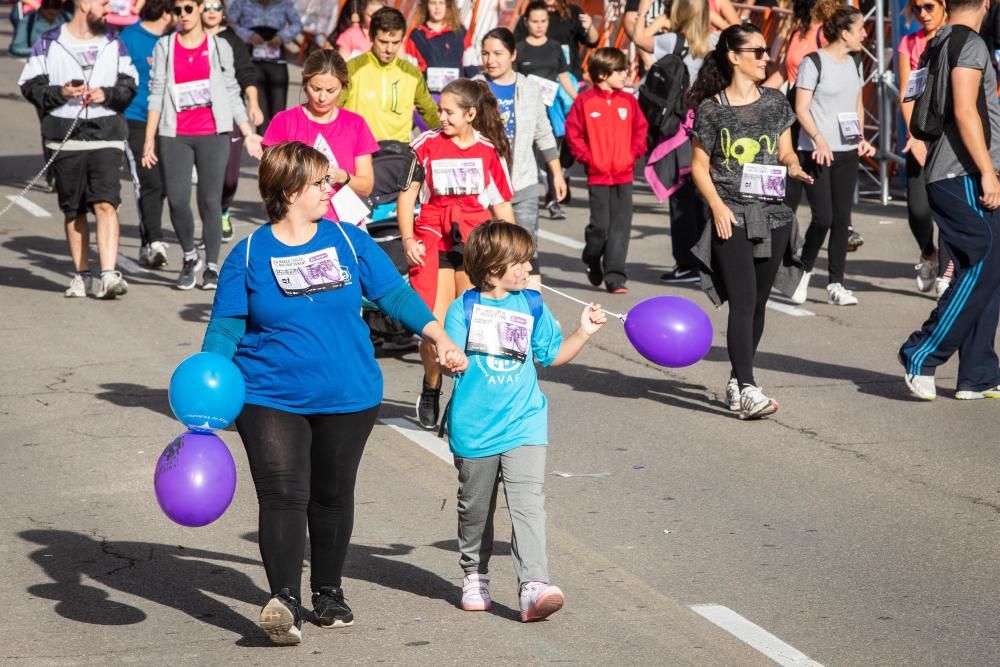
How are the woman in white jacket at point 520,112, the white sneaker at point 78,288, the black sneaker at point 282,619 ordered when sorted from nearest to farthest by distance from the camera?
the black sneaker at point 282,619 → the woman in white jacket at point 520,112 → the white sneaker at point 78,288

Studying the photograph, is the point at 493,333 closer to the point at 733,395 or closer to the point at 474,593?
the point at 474,593

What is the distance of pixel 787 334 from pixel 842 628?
5496 mm

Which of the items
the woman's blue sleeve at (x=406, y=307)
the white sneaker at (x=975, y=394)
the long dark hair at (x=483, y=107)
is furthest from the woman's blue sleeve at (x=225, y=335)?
the white sneaker at (x=975, y=394)

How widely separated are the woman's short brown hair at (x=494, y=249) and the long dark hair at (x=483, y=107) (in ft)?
9.26

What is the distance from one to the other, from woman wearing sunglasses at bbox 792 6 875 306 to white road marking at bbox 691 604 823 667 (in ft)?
21.0

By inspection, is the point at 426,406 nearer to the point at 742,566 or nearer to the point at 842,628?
the point at 742,566

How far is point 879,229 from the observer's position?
49.3ft

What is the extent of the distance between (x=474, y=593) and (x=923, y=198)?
733 centimetres

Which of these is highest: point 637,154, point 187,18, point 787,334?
point 187,18

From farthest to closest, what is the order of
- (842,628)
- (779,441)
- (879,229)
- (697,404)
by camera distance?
(879,229) → (697,404) → (779,441) → (842,628)

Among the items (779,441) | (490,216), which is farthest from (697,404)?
(490,216)

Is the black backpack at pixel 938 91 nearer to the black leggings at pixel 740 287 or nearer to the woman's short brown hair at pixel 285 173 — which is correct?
the black leggings at pixel 740 287

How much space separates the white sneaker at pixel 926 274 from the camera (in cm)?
1223

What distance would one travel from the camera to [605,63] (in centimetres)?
1202
